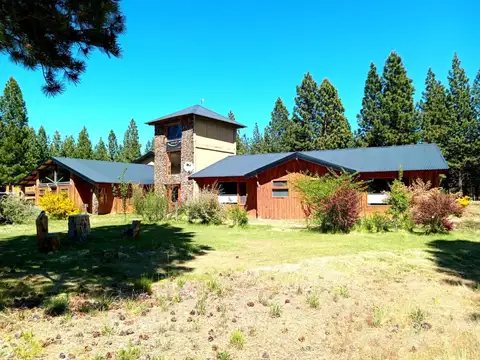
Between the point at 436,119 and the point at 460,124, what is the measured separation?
7.48 feet

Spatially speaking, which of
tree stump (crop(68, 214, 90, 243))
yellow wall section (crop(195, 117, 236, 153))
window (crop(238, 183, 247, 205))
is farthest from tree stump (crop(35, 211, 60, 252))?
yellow wall section (crop(195, 117, 236, 153))

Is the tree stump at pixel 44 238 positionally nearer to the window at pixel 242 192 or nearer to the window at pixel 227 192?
the window at pixel 242 192

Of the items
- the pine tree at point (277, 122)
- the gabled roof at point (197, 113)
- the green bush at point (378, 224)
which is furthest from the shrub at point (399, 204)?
the pine tree at point (277, 122)

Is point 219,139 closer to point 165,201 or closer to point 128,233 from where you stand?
point 165,201

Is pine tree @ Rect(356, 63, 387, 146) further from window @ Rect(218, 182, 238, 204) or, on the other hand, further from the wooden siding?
window @ Rect(218, 182, 238, 204)

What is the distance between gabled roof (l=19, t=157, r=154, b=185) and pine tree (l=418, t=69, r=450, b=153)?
26962mm

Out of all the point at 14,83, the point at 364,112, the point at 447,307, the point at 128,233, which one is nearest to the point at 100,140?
the point at 14,83

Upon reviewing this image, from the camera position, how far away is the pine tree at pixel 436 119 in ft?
115

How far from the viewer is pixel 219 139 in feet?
95.8

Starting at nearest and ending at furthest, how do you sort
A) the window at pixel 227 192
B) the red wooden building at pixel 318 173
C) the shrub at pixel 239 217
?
the shrub at pixel 239 217
the red wooden building at pixel 318 173
the window at pixel 227 192

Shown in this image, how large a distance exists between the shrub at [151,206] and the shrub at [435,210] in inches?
470

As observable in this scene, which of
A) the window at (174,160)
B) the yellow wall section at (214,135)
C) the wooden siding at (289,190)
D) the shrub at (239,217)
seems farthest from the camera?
the window at (174,160)

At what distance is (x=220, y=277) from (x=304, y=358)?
138 inches

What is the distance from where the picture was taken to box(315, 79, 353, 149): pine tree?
3872 cm
